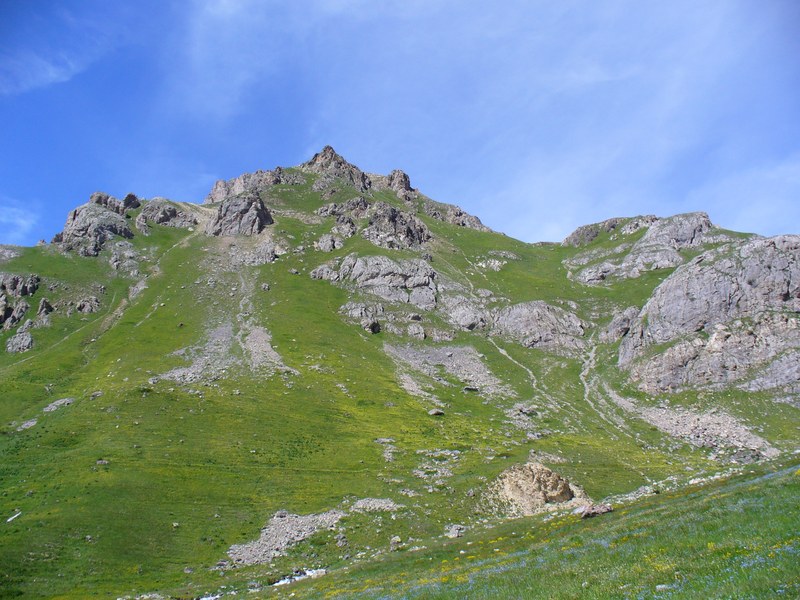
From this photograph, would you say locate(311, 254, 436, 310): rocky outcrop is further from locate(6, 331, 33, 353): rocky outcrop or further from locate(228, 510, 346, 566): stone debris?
locate(228, 510, 346, 566): stone debris

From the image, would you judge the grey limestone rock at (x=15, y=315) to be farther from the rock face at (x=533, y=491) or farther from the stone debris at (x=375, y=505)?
the rock face at (x=533, y=491)

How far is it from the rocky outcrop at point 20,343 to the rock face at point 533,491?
14819 cm

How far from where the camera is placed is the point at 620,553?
20.6 m

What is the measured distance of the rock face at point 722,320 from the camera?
109250 mm

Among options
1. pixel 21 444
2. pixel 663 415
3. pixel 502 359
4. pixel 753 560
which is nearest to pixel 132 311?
pixel 21 444

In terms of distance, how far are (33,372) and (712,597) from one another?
141864 mm

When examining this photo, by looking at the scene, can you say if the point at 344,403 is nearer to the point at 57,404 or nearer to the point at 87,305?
the point at 57,404

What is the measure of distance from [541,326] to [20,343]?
166596mm

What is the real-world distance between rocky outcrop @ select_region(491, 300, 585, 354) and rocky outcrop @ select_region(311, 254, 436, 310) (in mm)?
28098

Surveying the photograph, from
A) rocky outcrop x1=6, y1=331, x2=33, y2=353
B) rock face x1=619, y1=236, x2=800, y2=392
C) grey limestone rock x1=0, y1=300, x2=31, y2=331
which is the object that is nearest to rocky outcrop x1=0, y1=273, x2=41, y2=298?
grey limestone rock x1=0, y1=300, x2=31, y2=331

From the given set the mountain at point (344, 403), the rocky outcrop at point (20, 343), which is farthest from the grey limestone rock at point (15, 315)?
the rocky outcrop at point (20, 343)

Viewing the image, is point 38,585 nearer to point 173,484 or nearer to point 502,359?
point 173,484

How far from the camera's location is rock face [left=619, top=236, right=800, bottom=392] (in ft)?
358

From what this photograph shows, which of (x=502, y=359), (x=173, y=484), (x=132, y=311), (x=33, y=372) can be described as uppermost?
(x=132, y=311)
